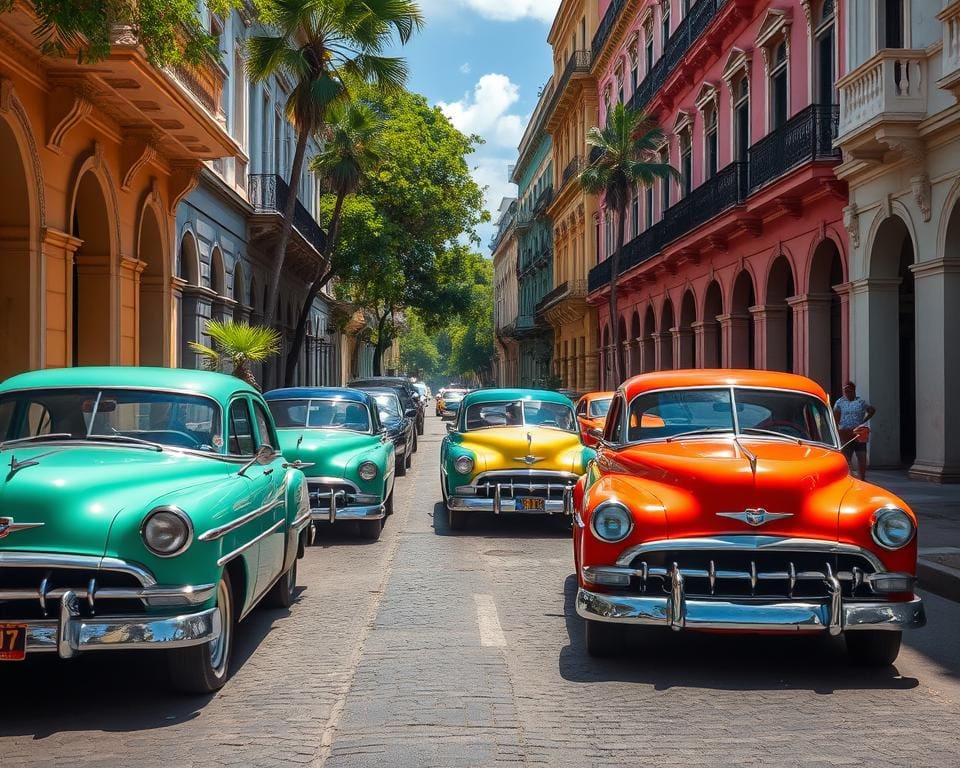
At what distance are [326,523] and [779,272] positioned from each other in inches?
596

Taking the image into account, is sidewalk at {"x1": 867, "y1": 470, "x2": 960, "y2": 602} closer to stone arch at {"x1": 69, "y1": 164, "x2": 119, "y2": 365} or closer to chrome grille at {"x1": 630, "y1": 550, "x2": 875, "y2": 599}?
chrome grille at {"x1": 630, "y1": 550, "x2": 875, "y2": 599}

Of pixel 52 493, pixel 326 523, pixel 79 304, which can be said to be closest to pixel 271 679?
pixel 52 493

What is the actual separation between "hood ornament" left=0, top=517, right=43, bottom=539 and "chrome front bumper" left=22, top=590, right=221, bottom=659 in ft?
1.20

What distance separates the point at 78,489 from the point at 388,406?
14869 millimetres

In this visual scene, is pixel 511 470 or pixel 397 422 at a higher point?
pixel 397 422

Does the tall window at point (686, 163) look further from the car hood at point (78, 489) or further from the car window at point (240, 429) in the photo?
the car hood at point (78, 489)

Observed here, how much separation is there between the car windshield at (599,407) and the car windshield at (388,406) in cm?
374

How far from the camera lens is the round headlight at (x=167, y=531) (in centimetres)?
497

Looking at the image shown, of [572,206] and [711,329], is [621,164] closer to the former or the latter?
[711,329]

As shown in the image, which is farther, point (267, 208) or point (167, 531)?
point (267, 208)

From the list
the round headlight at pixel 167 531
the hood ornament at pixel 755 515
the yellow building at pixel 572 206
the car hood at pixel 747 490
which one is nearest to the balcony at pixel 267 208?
the yellow building at pixel 572 206

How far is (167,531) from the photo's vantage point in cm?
503

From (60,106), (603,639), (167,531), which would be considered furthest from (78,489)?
(60,106)

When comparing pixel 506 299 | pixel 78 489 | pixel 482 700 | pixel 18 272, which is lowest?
pixel 482 700
